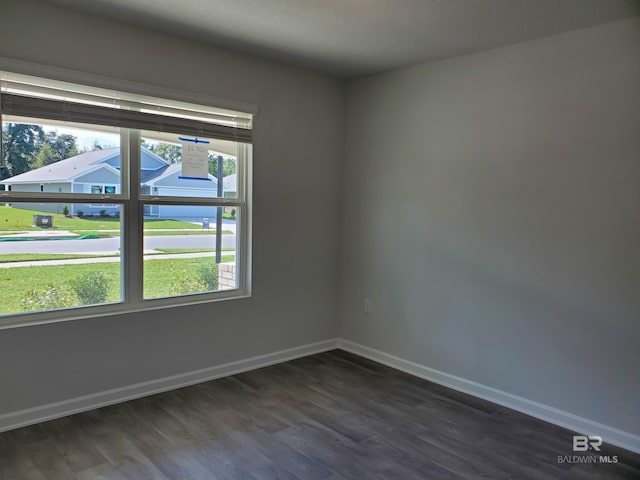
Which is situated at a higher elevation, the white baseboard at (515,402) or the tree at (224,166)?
the tree at (224,166)

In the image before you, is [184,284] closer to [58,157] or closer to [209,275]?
[209,275]

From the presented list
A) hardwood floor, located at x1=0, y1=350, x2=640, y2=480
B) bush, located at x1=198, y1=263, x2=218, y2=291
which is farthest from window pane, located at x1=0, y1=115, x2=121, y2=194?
hardwood floor, located at x1=0, y1=350, x2=640, y2=480

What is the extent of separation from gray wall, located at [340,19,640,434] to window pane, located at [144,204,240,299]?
1.19 metres

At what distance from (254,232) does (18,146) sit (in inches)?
64.7

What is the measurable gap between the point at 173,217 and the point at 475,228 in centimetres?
215

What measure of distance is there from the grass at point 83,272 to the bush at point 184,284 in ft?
0.07

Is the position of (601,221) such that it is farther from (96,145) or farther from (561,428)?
(96,145)

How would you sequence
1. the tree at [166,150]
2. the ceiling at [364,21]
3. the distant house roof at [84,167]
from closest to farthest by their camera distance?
the ceiling at [364,21] → the distant house roof at [84,167] → the tree at [166,150]

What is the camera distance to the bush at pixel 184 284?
3.38m

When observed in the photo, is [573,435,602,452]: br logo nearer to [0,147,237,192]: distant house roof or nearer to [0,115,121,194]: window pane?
[0,147,237,192]: distant house roof

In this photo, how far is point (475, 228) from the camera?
3326mm

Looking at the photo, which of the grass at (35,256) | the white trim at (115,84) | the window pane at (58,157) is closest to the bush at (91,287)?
the grass at (35,256)

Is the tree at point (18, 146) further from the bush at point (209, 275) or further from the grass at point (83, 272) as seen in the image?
the bush at point (209, 275)

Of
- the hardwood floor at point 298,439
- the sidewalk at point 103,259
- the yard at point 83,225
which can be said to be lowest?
the hardwood floor at point 298,439
